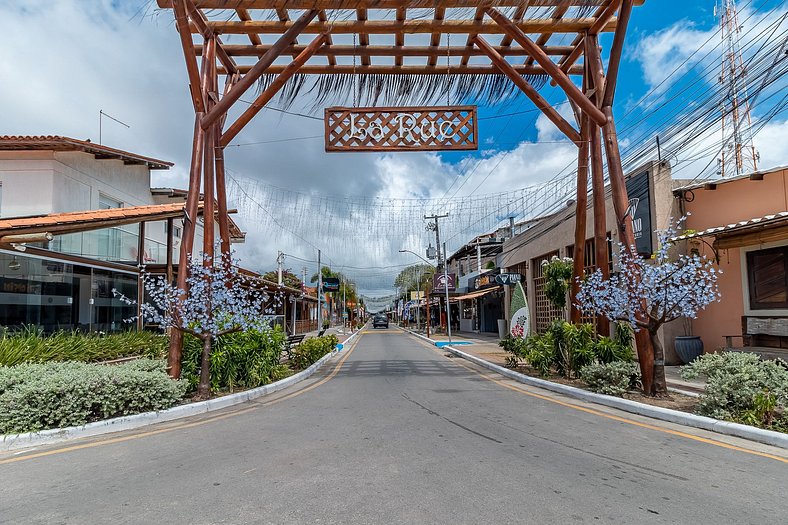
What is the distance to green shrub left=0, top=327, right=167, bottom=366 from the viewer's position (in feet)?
29.5

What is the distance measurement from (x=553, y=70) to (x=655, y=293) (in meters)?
5.03

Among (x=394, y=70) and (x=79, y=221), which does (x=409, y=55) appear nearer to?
(x=394, y=70)

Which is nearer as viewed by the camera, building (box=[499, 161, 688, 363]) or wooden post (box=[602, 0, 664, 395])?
wooden post (box=[602, 0, 664, 395])

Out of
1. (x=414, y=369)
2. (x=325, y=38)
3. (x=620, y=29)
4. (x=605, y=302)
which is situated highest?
(x=325, y=38)

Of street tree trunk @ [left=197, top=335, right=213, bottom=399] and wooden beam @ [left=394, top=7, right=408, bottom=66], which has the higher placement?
wooden beam @ [left=394, top=7, right=408, bottom=66]

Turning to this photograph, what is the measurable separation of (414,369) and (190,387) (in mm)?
7342

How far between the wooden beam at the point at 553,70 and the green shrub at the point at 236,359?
7767mm

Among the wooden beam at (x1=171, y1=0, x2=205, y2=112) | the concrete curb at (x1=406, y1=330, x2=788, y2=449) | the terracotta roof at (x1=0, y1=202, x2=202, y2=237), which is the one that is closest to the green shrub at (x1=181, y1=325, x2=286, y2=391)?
the terracotta roof at (x1=0, y1=202, x2=202, y2=237)

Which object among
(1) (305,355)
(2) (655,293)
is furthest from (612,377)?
(1) (305,355)

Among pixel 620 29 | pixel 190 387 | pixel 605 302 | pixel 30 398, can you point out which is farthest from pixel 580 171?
pixel 30 398

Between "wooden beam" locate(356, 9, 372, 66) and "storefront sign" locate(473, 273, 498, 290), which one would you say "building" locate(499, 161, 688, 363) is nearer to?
"storefront sign" locate(473, 273, 498, 290)

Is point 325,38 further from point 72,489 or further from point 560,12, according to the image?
point 72,489

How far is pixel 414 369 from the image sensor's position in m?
15.6

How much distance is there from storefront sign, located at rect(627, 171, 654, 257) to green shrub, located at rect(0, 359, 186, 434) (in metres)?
12.2
